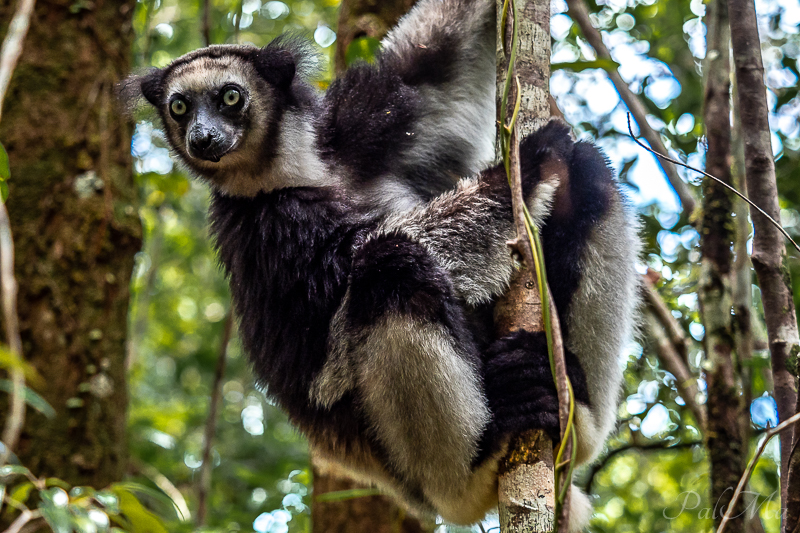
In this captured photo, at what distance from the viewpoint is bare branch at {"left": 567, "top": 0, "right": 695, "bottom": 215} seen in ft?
14.5

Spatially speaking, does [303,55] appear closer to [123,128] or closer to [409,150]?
[409,150]

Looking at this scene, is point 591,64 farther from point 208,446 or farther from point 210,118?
point 208,446

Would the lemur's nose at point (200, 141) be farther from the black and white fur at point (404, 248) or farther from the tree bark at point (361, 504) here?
the tree bark at point (361, 504)

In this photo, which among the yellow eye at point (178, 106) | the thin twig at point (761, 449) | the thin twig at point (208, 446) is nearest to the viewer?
the thin twig at point (761, 449)

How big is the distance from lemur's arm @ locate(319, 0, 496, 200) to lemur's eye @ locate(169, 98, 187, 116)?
2.84ft

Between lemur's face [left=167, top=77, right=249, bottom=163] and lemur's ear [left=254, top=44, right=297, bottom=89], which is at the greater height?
lemur's ear [left=254, top=44, right=297, bottom=89]

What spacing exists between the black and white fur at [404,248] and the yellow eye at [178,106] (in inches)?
1.3

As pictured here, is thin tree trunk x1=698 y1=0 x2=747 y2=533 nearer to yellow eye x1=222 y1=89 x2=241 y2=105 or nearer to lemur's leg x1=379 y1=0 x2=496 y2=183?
lemur's leg x1=379 y1=0 x2=496 y2=183

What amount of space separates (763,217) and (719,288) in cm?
95

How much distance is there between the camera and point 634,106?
14.9ft

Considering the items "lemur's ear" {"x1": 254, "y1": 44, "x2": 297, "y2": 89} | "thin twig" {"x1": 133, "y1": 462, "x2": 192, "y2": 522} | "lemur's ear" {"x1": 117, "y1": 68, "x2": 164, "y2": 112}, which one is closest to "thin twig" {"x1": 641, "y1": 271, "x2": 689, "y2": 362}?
"lemur's ear" {"x1": 254, "y1": 44, "x2": 297, "y2": 89}

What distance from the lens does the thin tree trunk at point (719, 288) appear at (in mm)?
3717

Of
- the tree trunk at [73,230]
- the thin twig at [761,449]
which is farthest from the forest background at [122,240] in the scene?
the thin twig at [761,449]

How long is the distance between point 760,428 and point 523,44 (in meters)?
3.17
